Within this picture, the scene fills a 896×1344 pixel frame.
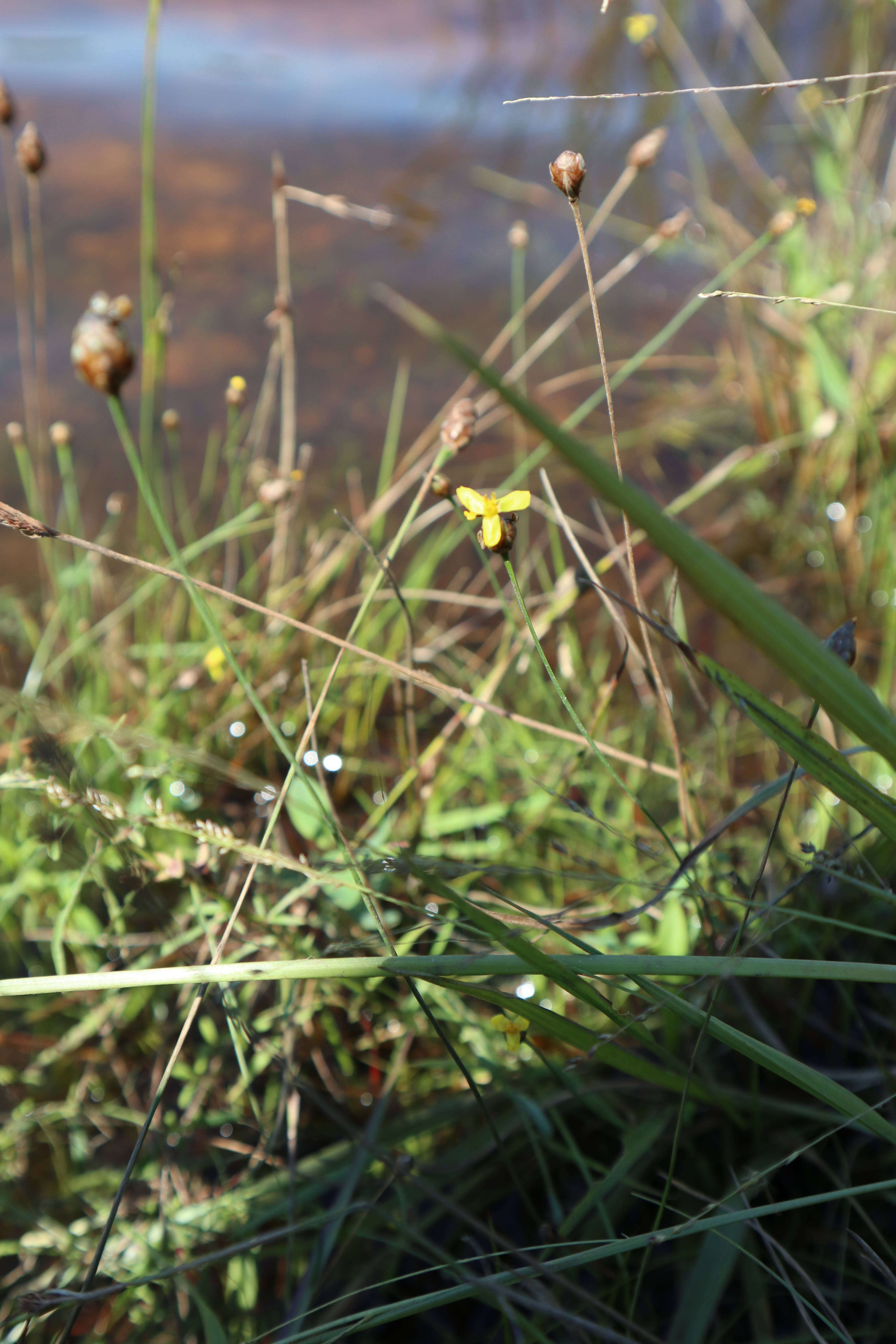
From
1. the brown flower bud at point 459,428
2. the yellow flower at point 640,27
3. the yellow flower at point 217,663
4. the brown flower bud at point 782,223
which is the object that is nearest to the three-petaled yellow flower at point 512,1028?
the brown flower bud at point 459,428

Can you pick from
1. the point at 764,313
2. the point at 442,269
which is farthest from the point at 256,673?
the point at 442,269

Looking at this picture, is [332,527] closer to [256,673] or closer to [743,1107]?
[256,673]

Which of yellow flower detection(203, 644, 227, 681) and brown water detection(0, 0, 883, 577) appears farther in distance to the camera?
brown water detection(0, 0, 883, 577)

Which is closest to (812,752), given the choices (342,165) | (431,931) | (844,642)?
(844,642)

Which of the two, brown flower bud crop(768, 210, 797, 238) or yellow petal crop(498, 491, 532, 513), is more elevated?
brown flower bud crop(768, 210, 797, 238)

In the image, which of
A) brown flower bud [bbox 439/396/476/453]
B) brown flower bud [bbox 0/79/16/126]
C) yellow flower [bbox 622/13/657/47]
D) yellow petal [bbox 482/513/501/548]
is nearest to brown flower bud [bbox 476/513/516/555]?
yellow petal [bbox 482/513/501/548]

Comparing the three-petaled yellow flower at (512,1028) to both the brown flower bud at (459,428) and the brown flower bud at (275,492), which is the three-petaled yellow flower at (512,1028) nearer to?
the brown flower bud at (459,428)

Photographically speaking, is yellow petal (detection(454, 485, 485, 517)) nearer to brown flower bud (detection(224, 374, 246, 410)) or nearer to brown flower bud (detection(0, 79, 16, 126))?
brown flower bud (detection(224, 374, 246, 410))
